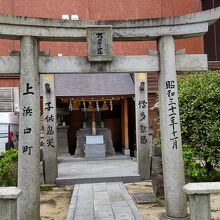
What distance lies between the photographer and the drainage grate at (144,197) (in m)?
9.00

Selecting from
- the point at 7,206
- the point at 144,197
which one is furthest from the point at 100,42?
the point at 144,197

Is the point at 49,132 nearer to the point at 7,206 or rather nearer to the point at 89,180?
the point at 89,180

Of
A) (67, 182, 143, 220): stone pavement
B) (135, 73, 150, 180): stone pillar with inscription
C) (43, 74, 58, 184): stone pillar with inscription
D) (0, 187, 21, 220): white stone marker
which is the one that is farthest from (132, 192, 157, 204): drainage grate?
(0, 187, 21, 220): white stone marker

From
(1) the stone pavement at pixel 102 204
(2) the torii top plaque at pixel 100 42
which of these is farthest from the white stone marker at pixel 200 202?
(2) the torii top plaque at pixel 100 42

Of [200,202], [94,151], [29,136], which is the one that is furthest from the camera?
[94,151]

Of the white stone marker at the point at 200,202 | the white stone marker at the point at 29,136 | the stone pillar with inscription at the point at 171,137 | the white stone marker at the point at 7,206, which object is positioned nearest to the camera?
the white stone marker at the point at 7,206

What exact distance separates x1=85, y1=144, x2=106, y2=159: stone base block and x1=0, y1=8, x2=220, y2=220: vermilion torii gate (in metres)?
10.3

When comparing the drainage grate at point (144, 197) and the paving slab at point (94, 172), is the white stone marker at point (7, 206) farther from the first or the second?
the paving slab at point (94, 172)

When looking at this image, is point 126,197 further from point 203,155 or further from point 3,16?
point 3,16

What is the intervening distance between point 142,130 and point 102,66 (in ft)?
20.7

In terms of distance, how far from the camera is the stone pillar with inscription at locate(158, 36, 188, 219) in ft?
23.2

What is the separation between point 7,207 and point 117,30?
4509 mm

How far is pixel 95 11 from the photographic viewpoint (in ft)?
67.2

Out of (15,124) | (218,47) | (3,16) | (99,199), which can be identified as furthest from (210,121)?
(218,47)
